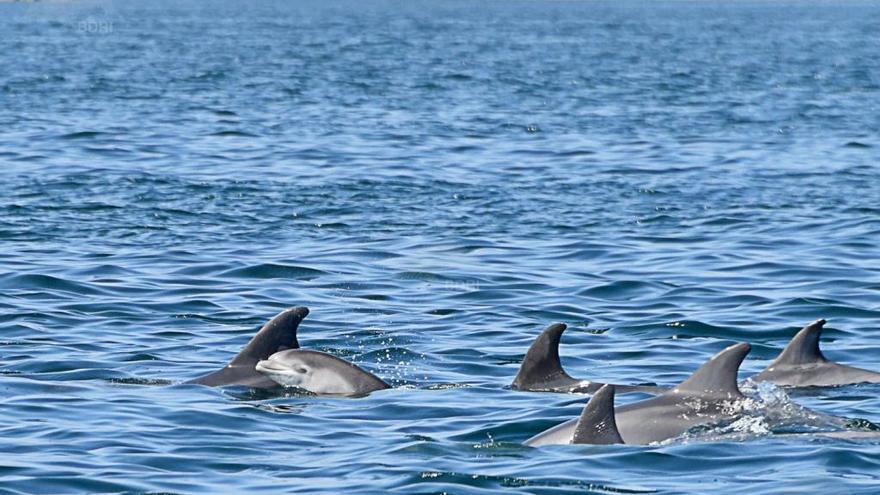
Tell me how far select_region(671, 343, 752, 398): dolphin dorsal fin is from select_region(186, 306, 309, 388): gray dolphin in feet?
11.7

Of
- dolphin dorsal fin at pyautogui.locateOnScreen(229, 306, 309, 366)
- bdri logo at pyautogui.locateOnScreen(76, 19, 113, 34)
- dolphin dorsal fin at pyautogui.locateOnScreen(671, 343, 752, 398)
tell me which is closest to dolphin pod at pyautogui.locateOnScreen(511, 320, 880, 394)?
dolphin dorsal fin at pyautogui.locateOnScreen(671, 343, 752, 398)

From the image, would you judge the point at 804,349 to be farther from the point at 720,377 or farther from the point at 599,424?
the point at 599,424

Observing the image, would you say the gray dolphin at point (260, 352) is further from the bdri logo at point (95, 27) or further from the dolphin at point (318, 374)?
the bdri logo at point (95, 27)

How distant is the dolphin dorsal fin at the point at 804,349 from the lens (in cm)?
1392

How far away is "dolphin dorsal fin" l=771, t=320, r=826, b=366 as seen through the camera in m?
13.9

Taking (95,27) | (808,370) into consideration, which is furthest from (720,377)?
(95,27)

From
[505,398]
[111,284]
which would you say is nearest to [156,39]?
[111,284]

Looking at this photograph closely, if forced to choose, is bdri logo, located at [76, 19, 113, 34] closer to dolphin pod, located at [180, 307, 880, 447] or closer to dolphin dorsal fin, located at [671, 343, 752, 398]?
dolphin pod, located at [180, 307, 880, 447]

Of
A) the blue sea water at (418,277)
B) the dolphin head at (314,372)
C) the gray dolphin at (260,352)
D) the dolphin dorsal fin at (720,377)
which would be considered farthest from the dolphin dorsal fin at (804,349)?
the gray dolphin at (260,352)

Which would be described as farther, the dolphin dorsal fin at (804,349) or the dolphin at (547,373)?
the dolphin dorsal fin at (804,349)

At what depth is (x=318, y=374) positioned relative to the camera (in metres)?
13.6

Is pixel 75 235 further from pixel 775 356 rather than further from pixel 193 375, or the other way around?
pixel 775 356

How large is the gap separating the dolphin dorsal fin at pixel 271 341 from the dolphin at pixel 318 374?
1.05 ft

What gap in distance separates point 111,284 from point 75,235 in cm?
272
